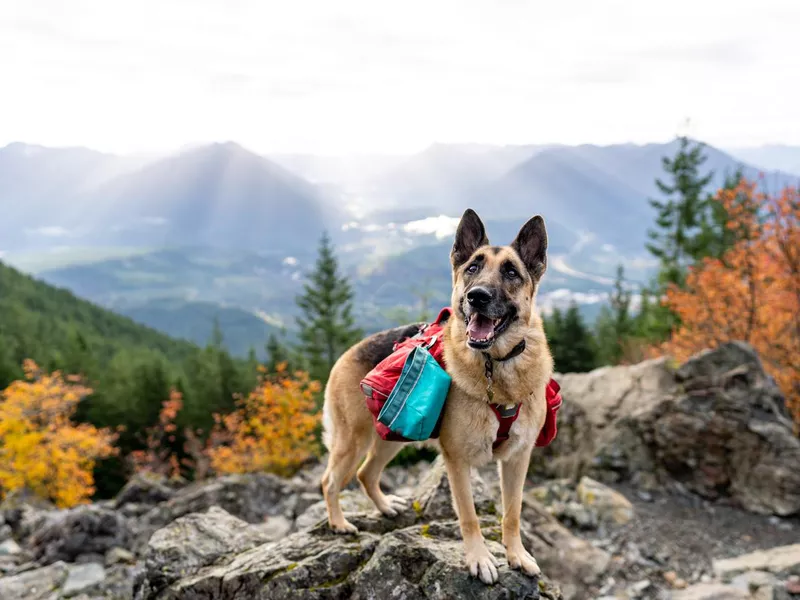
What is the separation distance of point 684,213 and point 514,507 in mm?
42165

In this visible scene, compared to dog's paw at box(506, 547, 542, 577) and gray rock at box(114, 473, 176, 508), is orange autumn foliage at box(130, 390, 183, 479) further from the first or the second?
dog's paw at box(506, 547, 542, 577)

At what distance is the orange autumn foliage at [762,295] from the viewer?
15.9 m

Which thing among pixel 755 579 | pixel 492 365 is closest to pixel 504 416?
pixel 492 365

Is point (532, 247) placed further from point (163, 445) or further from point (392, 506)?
point (163, 445)

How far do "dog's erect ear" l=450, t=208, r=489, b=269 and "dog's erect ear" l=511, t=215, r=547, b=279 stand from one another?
33 centimetres

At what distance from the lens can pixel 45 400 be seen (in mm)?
29469

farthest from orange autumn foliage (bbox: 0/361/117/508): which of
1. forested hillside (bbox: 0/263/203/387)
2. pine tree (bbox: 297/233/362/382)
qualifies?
pine tree (bbox: 297/233/362/382)

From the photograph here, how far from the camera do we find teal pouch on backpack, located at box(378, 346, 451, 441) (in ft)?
13.8

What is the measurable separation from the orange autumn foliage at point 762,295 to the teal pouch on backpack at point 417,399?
16040mm

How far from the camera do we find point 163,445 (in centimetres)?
3712

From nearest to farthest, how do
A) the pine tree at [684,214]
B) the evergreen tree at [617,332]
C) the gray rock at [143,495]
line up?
the gray rock at [143,495]
the pine tree at [684,214]
the evergreen tree at [617,332]

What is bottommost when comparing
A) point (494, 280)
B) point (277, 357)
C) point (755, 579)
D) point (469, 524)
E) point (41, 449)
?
point (277, 357)

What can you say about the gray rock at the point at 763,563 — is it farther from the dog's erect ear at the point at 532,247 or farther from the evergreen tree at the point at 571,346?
the evergreen tree at the point at 571,346

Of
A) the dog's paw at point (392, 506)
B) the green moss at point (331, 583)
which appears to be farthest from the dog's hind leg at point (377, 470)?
the green moss at point (331, 583)
